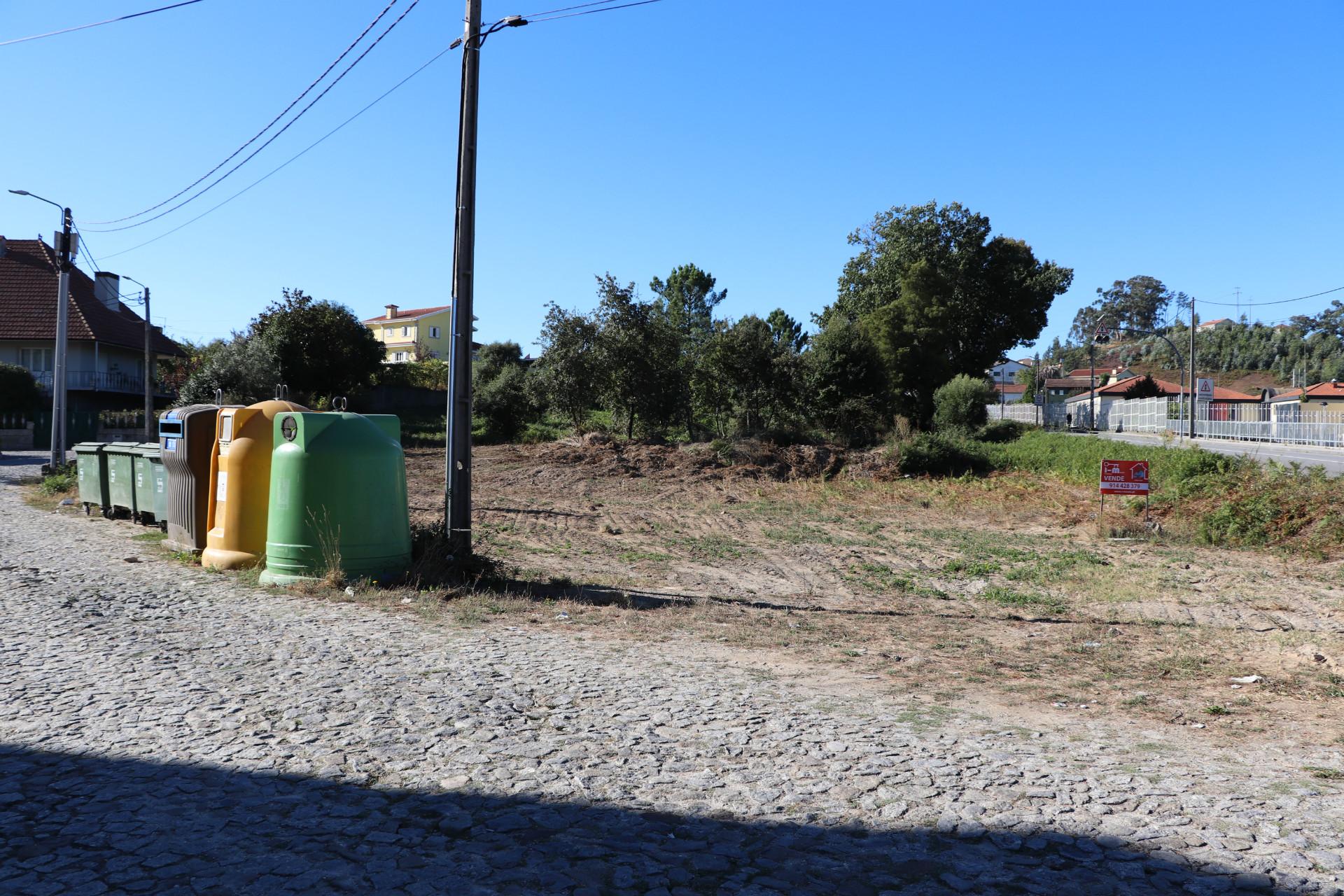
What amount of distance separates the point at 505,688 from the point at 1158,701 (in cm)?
425

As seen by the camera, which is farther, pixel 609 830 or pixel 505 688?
pixel 505 688

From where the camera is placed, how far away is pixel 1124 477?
1697cm

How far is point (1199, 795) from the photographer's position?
4.36m

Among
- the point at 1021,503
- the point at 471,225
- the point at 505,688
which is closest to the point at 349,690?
the point at 505,688

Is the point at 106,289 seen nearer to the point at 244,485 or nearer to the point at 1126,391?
the point at 244,485

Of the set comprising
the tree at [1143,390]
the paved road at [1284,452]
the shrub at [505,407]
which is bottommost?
the paved road at [1284,452]

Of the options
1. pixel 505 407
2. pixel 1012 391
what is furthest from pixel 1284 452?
pixel 1012 391

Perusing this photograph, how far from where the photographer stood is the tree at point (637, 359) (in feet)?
109

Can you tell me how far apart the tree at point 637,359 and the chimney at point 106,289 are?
31196mm

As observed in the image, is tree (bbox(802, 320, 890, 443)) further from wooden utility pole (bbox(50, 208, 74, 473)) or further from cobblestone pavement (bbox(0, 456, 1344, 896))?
cobblestone pavement (bbox(0, 456, 1344, 896))

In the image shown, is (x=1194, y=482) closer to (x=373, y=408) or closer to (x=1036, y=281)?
(x=1036, y=281)

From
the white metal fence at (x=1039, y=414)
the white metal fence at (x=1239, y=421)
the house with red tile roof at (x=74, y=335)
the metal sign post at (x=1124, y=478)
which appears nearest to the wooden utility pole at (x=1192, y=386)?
the white metal fence at (x=1239, y=421)

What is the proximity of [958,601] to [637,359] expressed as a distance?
23693 millimetres

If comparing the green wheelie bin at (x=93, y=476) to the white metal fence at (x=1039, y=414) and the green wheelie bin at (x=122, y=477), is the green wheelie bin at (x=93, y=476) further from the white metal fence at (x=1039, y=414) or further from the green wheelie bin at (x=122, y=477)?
the white metal fence at (x=1039, y=414)
